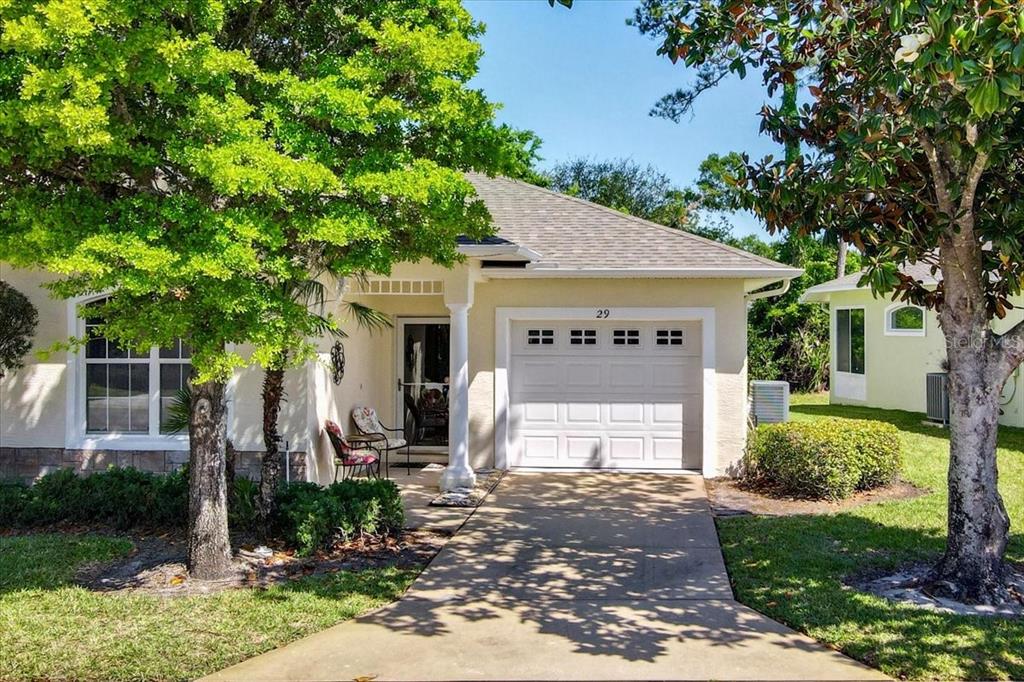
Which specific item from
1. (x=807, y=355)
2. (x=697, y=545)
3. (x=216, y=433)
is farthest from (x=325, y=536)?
(x=807, y=355)

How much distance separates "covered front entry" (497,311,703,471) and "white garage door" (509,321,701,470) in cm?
2

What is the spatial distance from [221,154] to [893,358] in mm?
19077

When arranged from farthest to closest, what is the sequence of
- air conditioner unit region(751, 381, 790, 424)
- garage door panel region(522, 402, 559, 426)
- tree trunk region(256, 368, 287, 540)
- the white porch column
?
air conditioner unit region(751, 381, 790, 424)
garage door panel region(522, 402, 559, 426)
the white porch column
tree trunk region(256, 368, 287, 540)

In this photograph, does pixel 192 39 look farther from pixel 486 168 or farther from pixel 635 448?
pixel 635 448

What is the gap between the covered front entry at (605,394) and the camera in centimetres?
1259

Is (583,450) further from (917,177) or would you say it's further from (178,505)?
(917,177)

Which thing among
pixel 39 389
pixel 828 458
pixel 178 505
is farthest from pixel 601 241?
pixel 39 389

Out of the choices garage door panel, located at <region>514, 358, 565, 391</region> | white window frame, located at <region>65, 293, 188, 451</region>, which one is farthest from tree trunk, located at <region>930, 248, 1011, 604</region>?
white window frame, located at <region>65, 293, 188, 451</region>

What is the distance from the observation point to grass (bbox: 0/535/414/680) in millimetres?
5293

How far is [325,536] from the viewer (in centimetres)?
801

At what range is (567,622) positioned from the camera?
19.9 feet

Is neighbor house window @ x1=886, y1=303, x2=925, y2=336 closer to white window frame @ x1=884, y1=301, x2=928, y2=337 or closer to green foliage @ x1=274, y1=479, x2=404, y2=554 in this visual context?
white window frame @ x1=884, y1=301, x2=928, y2=337

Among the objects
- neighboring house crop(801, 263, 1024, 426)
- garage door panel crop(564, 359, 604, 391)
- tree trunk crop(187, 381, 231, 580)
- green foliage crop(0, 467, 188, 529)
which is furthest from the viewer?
neighboring house crop(801, 263, 1024, 426)

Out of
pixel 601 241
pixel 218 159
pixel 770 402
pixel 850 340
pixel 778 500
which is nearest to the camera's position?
pixel 218 159
